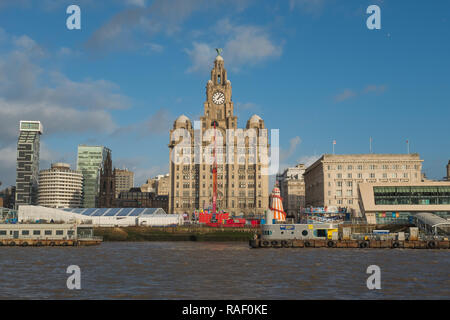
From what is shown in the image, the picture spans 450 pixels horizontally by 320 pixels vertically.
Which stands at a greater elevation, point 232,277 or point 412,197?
point 412,197

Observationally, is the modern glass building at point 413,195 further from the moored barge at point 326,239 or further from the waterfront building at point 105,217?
the waterfront building at point 105,217

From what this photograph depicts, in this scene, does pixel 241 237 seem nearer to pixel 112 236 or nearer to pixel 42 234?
pixel 112 236

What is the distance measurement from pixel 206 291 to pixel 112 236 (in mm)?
122487

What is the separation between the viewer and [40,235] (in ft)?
419

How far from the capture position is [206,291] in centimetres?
4297

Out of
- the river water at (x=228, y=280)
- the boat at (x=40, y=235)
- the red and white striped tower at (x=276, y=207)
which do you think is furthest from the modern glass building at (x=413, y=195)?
the boat at (x=40, y=235)

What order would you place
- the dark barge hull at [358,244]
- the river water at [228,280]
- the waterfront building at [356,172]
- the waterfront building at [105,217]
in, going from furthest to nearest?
the waterfront building at [356,172] < the waterfront building at [105,217] < the dark barge hull at [358,244] < the river water at [228,280]

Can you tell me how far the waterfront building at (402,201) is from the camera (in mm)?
151750

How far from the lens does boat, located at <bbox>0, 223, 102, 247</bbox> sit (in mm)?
125125

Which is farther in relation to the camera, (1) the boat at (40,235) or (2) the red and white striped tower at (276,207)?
(1) the boat at (40,235)

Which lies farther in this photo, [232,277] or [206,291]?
[232,277]

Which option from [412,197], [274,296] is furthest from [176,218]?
[274,296]

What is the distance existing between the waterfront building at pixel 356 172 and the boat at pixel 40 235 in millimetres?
91975

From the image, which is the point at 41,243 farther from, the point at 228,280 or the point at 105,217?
the point at 228,280
